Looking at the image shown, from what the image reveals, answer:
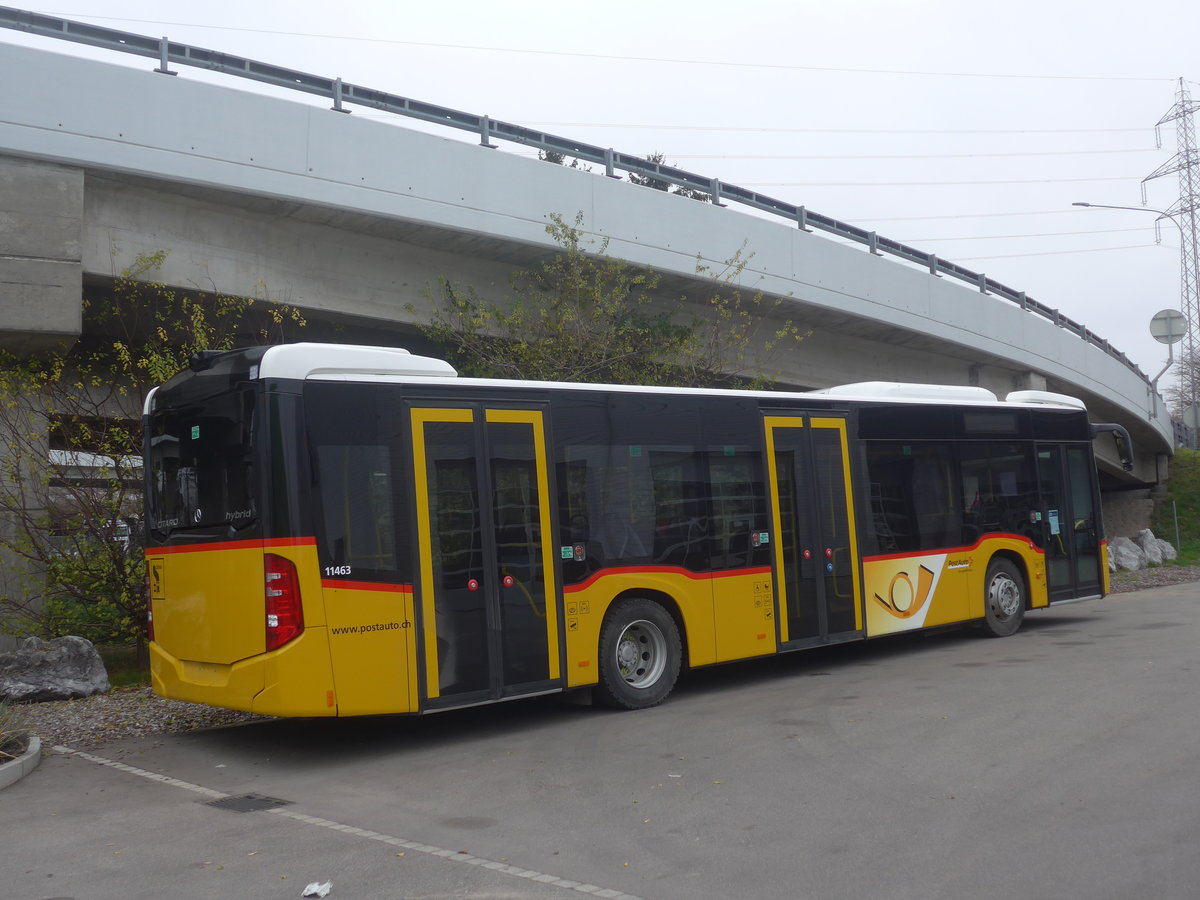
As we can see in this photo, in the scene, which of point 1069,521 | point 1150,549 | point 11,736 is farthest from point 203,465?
point 1150,549

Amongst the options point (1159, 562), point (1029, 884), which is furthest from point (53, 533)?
point (1159, 562)

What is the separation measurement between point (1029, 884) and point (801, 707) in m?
4.90

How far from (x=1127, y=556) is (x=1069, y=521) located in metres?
15.0

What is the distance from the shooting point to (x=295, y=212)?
48.3ft

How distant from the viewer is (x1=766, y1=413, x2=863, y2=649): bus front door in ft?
37.6

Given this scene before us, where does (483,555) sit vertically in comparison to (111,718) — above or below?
above

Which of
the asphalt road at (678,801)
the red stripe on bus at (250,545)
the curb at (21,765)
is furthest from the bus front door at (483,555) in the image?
the curb at (21,765)

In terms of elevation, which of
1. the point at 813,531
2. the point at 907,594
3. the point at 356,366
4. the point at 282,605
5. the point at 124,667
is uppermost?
the point at 356,366

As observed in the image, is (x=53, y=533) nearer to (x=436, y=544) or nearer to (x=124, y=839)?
(x=436, y=544)

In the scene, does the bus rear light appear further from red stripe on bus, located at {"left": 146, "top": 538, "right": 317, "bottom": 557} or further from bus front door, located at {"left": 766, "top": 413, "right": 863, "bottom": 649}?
bus front door, located at {"left": 766, "top": 413, "right": 863, "bottom": 649}

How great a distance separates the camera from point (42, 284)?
12.3m

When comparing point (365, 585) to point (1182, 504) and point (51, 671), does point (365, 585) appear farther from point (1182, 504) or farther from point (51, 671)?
point (1182, 504)

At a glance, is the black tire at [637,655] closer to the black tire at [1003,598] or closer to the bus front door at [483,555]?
the bus front door at [483,555]

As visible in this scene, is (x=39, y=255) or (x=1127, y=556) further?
(x=1127, y=556)
